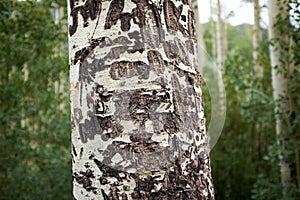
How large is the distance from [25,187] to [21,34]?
1499mm

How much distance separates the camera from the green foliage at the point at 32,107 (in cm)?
402

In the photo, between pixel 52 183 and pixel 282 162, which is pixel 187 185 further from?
pixel 52 183

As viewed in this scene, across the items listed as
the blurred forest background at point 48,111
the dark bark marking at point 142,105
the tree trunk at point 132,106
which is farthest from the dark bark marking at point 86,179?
the blurred forest background at point 48,111

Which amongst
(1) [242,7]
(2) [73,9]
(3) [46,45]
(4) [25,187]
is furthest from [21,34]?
(1) [242,7]

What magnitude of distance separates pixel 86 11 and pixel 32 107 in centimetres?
361

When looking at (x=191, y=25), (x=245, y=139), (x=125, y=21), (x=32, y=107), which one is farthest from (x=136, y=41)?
(x=245, y=139)

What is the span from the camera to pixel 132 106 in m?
0.81

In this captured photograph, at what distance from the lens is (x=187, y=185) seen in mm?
829

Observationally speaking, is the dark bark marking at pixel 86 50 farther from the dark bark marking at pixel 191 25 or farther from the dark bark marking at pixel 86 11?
the dark bark marking at pixel 191 25

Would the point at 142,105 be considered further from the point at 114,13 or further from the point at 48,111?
the point at 48,111

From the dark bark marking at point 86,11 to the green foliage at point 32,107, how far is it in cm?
300

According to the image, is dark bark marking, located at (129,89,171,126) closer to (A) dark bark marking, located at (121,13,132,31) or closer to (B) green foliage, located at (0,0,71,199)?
(A) dark bark marking, located at (121,13,132,31)

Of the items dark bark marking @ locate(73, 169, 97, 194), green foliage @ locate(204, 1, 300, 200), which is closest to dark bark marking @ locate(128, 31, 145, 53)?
dark bark marking @ locate(73, 169, 97, 194)

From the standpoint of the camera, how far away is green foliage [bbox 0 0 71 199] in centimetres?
402
